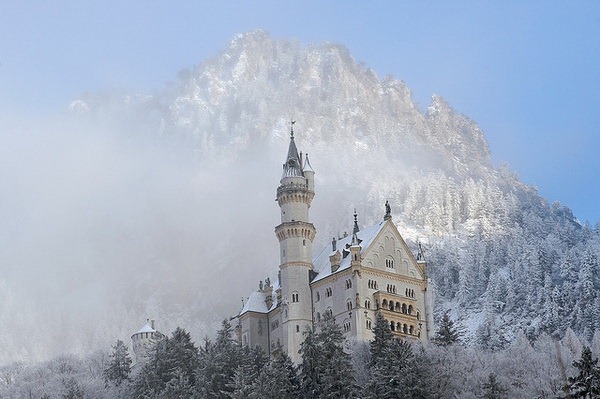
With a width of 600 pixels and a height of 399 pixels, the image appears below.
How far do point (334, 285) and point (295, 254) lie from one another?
5.91 meters

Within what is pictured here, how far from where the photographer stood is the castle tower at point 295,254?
106 m

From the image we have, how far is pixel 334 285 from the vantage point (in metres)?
105

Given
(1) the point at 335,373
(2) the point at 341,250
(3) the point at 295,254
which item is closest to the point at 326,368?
(1) the point at 335,373

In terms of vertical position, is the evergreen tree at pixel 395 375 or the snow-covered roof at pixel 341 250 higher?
the snow-covered roof at pixel 341 250

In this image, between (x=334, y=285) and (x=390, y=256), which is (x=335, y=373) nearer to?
(x=334, y=285)

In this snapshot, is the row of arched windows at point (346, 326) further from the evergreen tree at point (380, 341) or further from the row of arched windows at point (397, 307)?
the evergreen tree at point (380, 341)

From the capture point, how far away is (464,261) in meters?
190

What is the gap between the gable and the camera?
4178 inches

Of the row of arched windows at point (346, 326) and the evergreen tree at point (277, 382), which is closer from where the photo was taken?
the evergreen tree at point (277, 382)

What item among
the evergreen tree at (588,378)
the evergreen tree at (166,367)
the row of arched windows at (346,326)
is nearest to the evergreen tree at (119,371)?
the evergreen tree at (166,367)

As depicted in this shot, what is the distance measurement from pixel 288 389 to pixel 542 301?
264 feet

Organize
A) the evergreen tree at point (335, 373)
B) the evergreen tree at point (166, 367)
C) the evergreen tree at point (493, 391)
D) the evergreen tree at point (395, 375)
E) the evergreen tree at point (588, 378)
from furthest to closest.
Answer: the evergreen tree at point (166, 367) < the evergreen tree at point (335, 373) < the evergreen tree at point (395, 375) < the evergreen tree at point (493, 391) < the evergreen tree at point (588, 378)

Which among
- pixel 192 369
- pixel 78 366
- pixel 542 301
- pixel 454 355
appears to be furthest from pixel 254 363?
pixel 542 301

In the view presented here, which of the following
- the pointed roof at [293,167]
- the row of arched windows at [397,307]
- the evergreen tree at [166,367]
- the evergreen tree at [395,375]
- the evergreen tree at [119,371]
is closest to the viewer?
the evergreen tree at [395,375]
